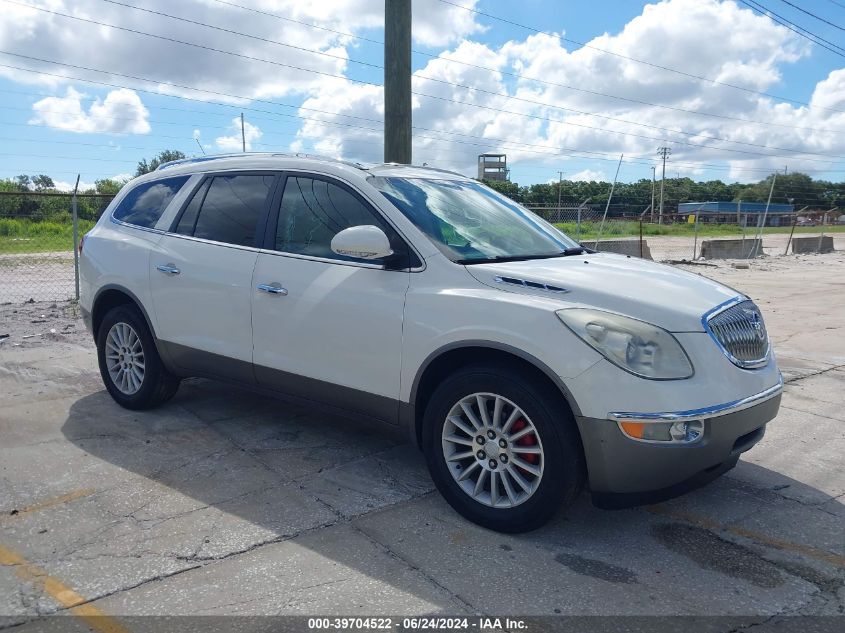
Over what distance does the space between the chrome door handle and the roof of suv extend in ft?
2.59

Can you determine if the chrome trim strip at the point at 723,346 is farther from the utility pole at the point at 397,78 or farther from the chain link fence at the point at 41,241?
the chain link fence at the point at 41,241

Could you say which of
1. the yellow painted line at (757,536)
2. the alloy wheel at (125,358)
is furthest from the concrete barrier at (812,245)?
the alloy wheel at (125,358)

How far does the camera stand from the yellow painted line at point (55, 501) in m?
3.89

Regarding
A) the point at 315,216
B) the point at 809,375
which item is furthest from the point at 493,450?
the point at 809,375

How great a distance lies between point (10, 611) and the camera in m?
2.97

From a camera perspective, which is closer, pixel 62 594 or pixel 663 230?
pixel 62 594

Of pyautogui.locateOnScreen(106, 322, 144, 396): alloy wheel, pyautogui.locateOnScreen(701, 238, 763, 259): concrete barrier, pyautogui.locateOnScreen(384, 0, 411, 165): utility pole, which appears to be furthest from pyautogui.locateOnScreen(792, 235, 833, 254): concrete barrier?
pyautogui.locateOnScreen(106, 322, 144, 396): alloy wheel

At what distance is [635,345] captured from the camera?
134 inches

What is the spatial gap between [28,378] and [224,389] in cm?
186

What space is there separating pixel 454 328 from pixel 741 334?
1445 mm

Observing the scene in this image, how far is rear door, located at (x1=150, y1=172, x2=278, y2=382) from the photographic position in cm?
476

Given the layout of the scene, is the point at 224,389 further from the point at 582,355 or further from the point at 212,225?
the point at 582,355

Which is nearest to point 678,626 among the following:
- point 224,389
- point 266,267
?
point 266,267

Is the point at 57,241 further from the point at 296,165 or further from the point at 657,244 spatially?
the point at 657,244
